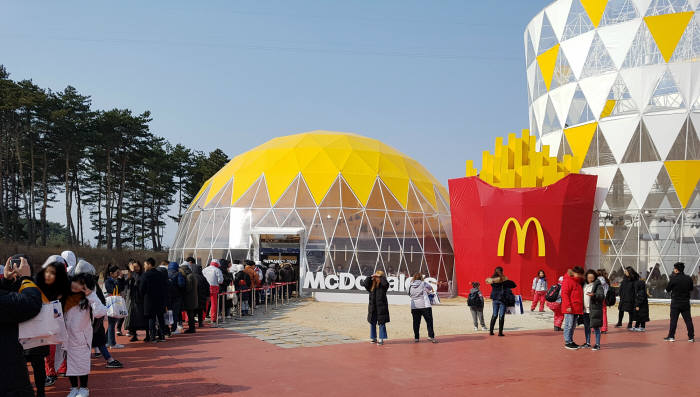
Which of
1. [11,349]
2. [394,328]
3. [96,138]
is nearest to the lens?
[11,349]

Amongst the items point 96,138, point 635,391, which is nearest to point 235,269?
point 635,391

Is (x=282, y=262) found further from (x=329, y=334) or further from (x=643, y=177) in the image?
(x=643, y=177)

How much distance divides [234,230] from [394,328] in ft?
47.1

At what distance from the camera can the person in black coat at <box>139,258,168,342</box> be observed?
11.6 m

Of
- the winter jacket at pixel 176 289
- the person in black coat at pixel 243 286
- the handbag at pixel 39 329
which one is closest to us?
the handbag at pixel 39 329

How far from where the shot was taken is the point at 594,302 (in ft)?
39.7

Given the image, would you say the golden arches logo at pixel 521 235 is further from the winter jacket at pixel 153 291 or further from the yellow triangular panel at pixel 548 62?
the winter jacket at pixel 153 291

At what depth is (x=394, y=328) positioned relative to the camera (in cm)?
1530

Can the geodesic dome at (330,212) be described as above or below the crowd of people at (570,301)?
above

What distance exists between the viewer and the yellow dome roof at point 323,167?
→ 93.5 feet

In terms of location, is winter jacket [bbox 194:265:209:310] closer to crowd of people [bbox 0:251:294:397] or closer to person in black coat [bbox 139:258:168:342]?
crowd of people [bbox 0:251:294:397]

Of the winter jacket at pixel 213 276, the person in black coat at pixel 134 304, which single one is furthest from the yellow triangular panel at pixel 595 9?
the person in black coat at pixel 134 304

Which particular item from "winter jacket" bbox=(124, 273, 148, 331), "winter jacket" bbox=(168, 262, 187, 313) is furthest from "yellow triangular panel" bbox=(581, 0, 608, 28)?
"winter jacket" bbox=(124, 273, 148, 331)

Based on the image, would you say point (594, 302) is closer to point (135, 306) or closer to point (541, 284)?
point (541, 284)
